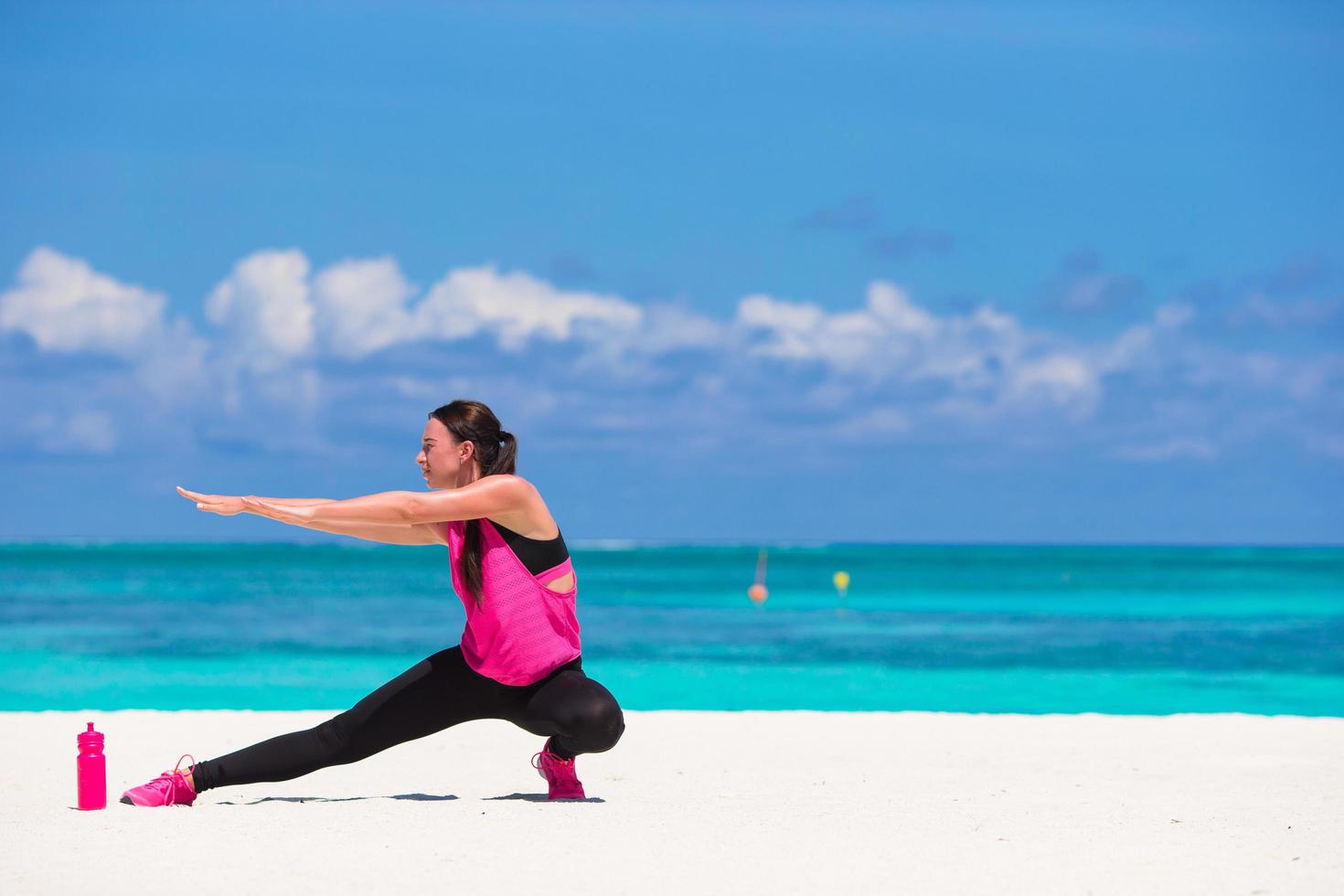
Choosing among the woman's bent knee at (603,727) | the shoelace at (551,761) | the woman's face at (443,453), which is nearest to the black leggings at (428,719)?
the woman's bent knee at (603,727)

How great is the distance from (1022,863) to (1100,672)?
52.8 feet

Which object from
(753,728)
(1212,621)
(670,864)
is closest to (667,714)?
(753,728)

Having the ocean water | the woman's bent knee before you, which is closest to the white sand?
the woman's bent knee

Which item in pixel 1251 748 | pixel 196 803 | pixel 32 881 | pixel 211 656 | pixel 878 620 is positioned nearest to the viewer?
pixel 32 881

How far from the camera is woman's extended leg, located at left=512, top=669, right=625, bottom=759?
16.3ft

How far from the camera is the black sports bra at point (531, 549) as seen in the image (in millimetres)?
4906

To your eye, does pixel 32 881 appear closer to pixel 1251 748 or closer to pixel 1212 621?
pixel 1251 748

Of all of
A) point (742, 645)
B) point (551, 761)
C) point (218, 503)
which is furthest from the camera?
point (742, 645)

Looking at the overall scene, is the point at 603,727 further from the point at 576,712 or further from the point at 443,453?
the point at 443,453

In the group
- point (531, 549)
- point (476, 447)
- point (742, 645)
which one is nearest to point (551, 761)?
point (531, 549)

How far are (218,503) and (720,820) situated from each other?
2237mm

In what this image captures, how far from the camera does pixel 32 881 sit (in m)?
4.02

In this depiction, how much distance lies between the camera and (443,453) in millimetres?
4918

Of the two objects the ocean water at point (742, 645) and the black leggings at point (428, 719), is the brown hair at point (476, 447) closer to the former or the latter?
the black leggings at point (428, 719)
